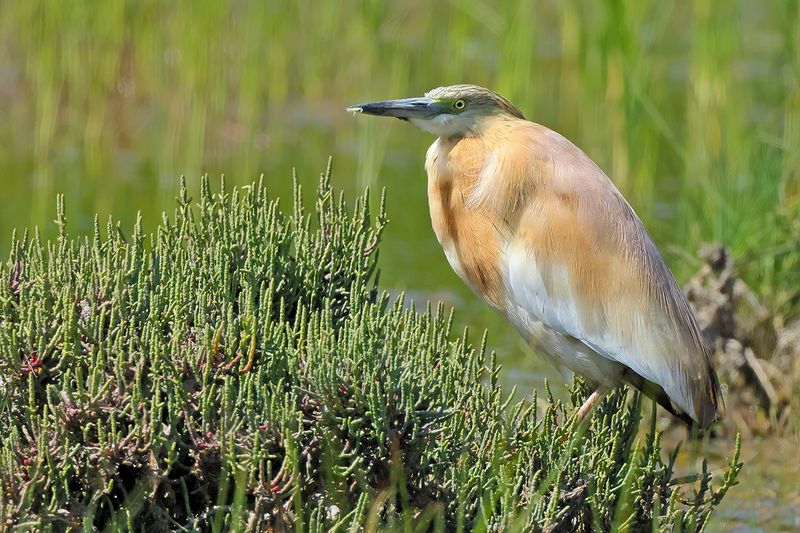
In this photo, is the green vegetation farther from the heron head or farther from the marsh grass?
the marsh grass

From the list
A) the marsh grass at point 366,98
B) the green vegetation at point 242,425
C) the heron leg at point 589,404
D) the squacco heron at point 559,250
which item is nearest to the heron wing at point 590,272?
the squacco heron at point 559,250

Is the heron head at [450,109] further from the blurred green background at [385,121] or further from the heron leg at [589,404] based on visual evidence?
the blurred green background at [385,121]

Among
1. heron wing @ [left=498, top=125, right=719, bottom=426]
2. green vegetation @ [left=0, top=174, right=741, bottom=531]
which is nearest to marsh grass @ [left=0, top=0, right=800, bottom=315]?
heron wing @ [left=498, top=125, right=719, bottom=426]

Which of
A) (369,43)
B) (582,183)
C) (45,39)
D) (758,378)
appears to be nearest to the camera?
(582,183)

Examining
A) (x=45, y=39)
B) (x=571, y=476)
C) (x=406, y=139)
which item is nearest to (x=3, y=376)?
(x=571, y=476)

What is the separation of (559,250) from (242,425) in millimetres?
1371

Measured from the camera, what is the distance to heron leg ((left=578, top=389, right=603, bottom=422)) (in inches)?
145

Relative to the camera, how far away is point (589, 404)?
3.72m

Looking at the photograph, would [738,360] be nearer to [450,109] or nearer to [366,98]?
[450,109]

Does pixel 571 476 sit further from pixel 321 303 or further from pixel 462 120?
pixel 462 120

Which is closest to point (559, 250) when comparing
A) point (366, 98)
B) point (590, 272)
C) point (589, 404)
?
point (590, 272)

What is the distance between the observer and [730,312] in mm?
5273

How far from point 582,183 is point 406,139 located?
5.20m

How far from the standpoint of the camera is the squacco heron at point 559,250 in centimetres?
388
